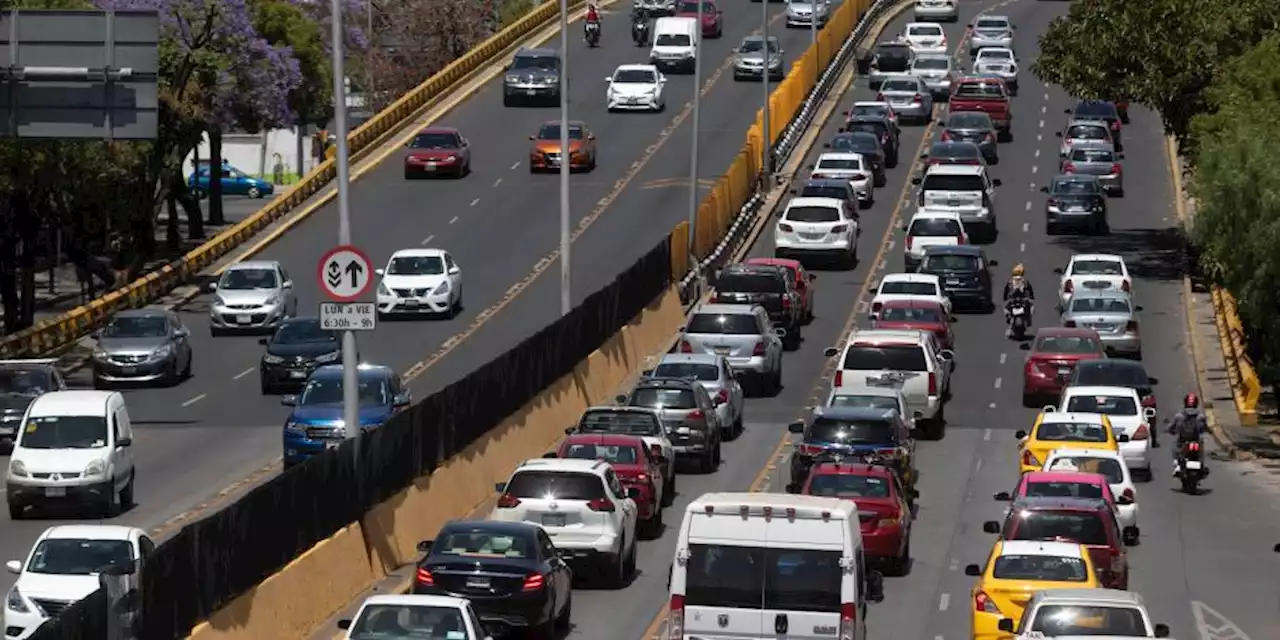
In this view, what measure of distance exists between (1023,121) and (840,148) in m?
15.8

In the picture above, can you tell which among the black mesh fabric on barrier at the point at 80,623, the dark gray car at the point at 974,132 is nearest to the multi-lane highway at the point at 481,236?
the dark gray car at the point at 974,132

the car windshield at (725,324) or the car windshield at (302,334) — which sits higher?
the car windshield at (725,324)

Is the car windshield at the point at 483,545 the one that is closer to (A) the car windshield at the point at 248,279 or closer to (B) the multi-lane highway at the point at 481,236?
(B) the multi-lane highway at the point at 481,236

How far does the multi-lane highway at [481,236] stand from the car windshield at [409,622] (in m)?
12.2

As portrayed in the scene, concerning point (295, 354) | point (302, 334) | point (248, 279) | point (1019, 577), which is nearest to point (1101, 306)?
point (302, 334)

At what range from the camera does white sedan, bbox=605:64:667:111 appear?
8481 centimetres

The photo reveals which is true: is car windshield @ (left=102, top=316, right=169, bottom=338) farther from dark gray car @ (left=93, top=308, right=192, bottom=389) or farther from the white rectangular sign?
the white rectangular sign

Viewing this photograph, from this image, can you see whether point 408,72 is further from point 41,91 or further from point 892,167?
point 41,91

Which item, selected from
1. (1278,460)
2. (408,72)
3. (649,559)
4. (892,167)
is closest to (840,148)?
(892,167)

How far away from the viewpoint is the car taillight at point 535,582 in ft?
89.2

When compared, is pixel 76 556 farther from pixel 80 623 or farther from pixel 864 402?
pixel 864 402

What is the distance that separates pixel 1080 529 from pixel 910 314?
21.1 meters

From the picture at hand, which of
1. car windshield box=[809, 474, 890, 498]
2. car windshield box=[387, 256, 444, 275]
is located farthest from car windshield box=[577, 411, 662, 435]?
car windshield box=[387, 256, 444, 275]

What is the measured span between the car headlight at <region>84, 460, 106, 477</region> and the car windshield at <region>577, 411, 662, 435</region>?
6.72 meters
